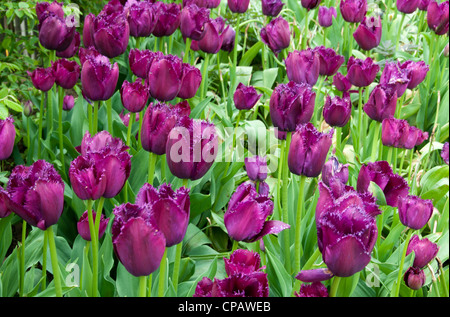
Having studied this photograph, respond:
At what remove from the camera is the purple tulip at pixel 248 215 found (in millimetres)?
1004

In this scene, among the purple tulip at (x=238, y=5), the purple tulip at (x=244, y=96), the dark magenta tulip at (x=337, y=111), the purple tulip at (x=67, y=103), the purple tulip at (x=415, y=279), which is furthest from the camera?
the purple tulip at (x=238, y=5)

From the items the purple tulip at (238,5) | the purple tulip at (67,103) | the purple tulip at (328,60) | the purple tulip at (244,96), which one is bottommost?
the purple tulip at (67,103)

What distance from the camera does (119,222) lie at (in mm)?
805

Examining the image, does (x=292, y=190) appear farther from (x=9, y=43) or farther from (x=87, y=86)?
(x=9, y=43)

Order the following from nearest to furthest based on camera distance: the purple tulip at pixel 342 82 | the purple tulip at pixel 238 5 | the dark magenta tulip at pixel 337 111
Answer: the dark magenta tulip at pixel 337 111
the purple tulip at pixel 342 82
the purple tulip at pixel 238 5

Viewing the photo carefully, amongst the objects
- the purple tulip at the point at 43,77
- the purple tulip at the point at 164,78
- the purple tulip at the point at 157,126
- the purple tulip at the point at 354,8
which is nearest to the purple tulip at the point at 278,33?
the purple tulip at the point at 354,8

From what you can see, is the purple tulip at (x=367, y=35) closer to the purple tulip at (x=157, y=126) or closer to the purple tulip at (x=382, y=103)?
the purple tulip at (x=382, y=103)

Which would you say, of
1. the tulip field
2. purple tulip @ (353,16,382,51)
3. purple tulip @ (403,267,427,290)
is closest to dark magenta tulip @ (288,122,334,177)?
the tulip field

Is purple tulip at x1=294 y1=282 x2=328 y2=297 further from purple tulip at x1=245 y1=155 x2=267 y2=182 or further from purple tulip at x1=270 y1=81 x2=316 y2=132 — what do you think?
purple tulip at x1=245 y1=155 x2=267 y2=182

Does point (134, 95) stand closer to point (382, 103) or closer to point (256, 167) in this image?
point (256, 167)

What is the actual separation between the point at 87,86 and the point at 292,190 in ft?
2.27

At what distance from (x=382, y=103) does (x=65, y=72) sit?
1.07 m

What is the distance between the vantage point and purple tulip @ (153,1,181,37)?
6.69 feet
